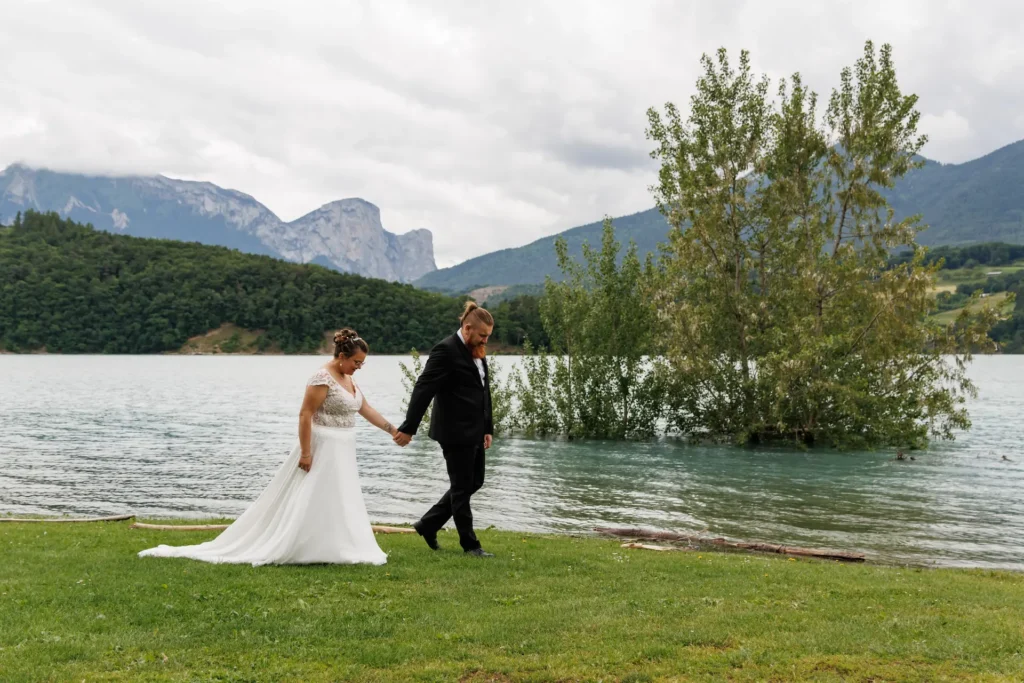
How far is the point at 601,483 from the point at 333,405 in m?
19.8

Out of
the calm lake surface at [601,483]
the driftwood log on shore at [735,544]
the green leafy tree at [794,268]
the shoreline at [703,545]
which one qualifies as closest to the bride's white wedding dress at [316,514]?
the shoreline at [703,545]

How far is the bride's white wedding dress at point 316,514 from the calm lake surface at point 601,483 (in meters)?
10.3

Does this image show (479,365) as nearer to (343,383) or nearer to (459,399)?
(459,399)

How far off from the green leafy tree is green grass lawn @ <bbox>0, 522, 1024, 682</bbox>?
2576 cm

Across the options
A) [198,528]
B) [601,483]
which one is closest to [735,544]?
[198,528]

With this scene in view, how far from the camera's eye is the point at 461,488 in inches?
452

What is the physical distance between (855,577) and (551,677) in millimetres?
7231

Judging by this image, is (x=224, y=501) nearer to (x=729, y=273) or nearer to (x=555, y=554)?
(x=555, y=554)

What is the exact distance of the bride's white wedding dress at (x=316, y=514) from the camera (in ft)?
35.5

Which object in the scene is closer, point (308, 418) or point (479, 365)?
point (308, 418)

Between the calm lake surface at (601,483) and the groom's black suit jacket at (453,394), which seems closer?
the groom's black suit jacket at (453,394)

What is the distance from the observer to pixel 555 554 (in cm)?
1276

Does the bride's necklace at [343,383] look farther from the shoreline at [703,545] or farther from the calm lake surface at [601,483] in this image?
the calm lake surface at [601,483]

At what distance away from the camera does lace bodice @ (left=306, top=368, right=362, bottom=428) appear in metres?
11.1
